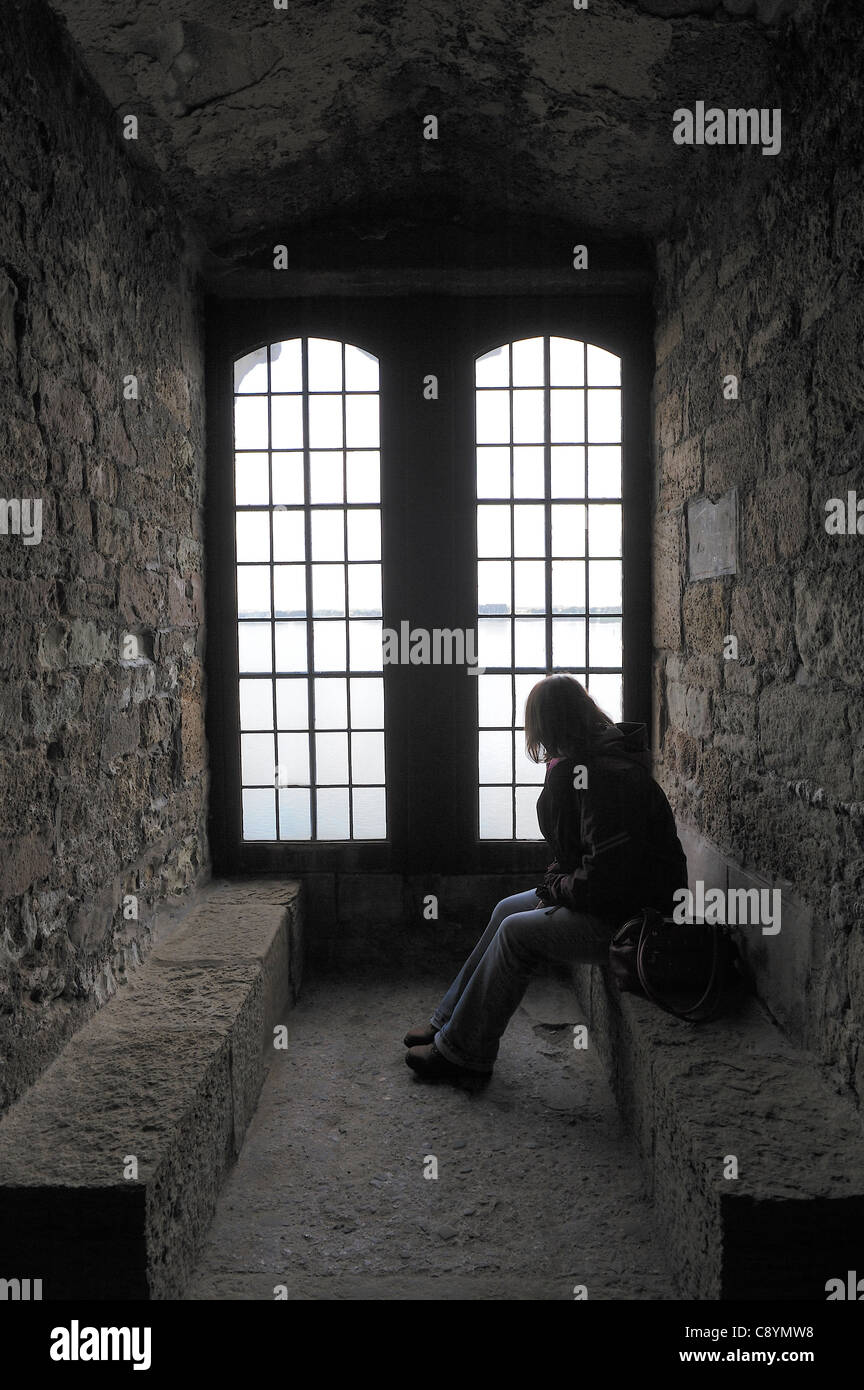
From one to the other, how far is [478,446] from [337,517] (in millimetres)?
688

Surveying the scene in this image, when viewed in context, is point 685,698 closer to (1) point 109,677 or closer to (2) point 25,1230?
(1) point 109,677

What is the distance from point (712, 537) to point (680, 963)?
1431 millimetres

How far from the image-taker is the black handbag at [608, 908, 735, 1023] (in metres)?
2.73

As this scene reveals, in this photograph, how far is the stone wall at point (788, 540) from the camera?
7.18ft

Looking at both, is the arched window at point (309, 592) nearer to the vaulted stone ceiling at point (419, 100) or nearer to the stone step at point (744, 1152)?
the vaulted stone ceiling at point (419, 100)

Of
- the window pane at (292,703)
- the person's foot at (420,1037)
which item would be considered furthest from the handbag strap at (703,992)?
the window pane at (292,703)

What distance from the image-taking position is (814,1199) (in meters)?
1.89

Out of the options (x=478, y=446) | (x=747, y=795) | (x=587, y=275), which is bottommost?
(x=747, y=795)

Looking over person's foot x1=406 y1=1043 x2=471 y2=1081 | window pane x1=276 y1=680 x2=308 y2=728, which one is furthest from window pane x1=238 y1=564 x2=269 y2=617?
person's foot x1=406 y1=1043 x2=471 y2=1081

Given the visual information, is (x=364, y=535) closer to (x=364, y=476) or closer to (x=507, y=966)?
(x=364, y=476)

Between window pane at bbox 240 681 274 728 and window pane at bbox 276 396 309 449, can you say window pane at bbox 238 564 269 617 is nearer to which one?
window pane at bbox 240 681 274 728

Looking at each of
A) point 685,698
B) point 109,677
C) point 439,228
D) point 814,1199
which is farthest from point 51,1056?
point 439,228

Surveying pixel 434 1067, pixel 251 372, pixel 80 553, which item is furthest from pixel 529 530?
pixel 434 1067

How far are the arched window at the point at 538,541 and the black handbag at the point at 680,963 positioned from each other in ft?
4.53
